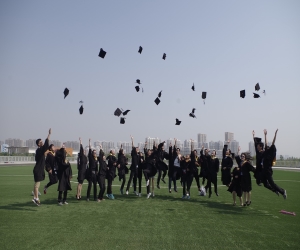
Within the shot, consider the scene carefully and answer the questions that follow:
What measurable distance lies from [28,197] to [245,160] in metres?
8.62

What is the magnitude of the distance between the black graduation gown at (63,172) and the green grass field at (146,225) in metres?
0.67

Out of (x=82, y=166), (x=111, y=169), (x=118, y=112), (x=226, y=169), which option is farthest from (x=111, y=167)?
(x=226, y=169)

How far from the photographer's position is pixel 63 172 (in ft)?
33.5

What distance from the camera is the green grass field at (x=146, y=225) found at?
557cm

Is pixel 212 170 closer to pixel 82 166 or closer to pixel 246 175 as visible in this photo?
pixel 246 175

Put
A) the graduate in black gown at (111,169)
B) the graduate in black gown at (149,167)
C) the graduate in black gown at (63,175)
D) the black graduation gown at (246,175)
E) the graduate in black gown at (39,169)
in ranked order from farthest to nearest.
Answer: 1. the graduate in black gown at (149,167)
2. the graduate in black gown at (111,169)
3. the black graduation gown at (246,175)
4. the graduate in black gown at (63,175)
5. the graduate in black gown at (39,169)

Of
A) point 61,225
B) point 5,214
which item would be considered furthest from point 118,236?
point 5,214

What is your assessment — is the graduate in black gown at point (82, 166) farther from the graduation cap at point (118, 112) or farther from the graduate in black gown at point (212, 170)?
the graduate in black gown at point (212, 170)

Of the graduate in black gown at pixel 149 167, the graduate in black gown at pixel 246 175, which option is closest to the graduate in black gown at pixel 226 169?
the graduate in black gown at pixel 246 175

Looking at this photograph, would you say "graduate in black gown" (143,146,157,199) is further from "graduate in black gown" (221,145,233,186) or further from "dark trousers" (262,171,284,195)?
"dark trousers" (262,171,284,195)

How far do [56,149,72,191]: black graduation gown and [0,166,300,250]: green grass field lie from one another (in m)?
0.67

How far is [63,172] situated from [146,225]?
4426 mm

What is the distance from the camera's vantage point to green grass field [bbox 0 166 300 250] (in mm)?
5574

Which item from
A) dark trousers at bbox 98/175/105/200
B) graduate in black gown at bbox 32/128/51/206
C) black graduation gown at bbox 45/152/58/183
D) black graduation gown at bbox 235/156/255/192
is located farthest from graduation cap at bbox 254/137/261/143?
black graduation gown at bbox 45/152/58/183
